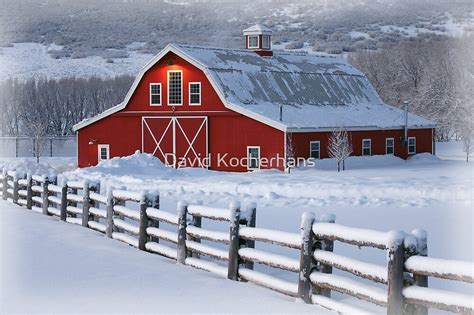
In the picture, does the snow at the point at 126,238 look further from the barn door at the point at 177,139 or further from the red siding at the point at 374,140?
the barn door at the point at 177,139

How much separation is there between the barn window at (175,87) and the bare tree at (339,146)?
778cm

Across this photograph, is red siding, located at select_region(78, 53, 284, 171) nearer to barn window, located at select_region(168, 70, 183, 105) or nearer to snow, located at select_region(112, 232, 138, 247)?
barn window, located at select_region(168, 70, 183, 105)

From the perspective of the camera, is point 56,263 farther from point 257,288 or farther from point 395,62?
point 395,62

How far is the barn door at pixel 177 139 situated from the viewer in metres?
41.7

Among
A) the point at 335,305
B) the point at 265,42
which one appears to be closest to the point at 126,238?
the point at 335,305

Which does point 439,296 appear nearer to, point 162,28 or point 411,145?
point 411,145

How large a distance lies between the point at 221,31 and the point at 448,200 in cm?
13385

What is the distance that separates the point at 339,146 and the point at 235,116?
5213 millimetres

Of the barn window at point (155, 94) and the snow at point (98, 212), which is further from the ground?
the barn window at point (155, 94)

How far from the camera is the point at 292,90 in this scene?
45094mm

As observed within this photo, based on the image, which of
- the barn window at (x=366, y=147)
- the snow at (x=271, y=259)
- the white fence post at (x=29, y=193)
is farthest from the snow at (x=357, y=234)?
the barn window at (x=366, y=147)

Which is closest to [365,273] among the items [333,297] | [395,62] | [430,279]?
[333,297]

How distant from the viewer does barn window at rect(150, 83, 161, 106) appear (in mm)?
42969

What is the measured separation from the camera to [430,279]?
38.1ft
